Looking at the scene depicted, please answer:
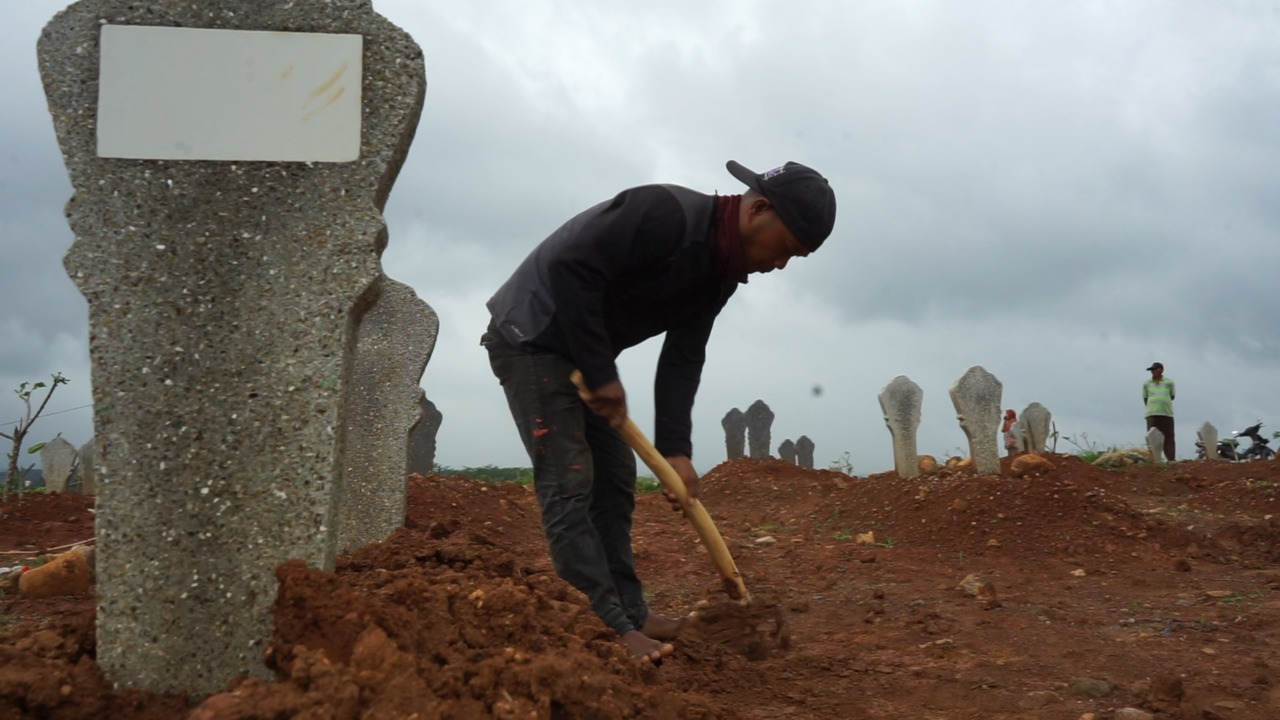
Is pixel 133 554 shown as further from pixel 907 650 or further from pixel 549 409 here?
pixel 907 650

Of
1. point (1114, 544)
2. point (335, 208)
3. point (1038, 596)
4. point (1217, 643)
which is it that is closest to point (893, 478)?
point (1114, 544)

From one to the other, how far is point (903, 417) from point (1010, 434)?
177 inches

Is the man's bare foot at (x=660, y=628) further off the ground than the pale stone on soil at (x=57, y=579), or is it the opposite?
the pale stone on soil at (x=57, y=579)

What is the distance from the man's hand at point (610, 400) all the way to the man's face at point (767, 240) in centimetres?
59

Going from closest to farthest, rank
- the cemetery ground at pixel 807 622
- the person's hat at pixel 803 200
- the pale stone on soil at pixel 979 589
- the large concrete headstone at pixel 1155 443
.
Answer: the cemetery ground at pixel 807 622 → the person's hat at pixel 803 200 → the pale stone on soil at pixel 979 589 → the large concrete headstone at pixel 1155 443

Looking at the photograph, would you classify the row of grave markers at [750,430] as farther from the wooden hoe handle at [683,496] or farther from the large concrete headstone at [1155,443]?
the wooden hoe handle at [683,496]

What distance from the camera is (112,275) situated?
2.44 m

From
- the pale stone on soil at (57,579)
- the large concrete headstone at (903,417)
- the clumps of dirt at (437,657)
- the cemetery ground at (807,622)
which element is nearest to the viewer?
the clumps of dirt at (437,657)

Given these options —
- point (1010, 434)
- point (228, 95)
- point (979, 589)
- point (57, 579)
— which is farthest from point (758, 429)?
point (228, 95)

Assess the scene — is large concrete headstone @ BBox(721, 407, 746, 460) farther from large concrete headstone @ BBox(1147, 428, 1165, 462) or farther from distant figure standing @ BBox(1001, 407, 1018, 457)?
large concrete headstone @ BBox(1147, 428, 1165, 462)

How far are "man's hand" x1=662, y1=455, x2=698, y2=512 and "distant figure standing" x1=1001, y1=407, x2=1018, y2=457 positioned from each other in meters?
10.8

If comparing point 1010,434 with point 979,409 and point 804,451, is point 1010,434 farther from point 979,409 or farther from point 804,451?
point 979,409

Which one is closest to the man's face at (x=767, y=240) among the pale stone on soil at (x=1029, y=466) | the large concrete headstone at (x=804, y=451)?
the pale stone on soil at (x=1029, y=466)

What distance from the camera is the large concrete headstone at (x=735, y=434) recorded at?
14273 millimetres
